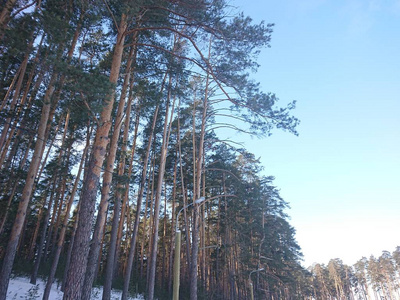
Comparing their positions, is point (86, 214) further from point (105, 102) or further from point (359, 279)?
point (359, 279)

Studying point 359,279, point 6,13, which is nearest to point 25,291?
point 6,13

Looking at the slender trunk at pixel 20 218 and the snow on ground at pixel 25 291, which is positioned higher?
the slender trunk at pixel 20 218

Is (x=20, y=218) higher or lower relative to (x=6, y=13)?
lower

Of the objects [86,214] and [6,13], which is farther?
[6,13]

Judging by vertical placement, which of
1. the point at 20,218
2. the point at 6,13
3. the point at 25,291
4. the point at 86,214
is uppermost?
the point at 6,13

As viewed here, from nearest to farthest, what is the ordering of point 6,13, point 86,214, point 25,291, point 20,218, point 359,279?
point 86,214, point 6,13, point 20,218, point 25,291, point 359,279

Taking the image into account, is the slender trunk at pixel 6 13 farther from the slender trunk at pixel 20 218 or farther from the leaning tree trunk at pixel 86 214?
the leaning tree trunk at pixel 86 214

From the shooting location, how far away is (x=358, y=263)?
73062mm

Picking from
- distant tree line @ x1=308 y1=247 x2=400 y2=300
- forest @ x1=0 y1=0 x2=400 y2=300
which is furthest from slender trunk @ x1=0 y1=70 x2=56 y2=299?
distant tree line @ x1=308 y1=247 x2=400 y2=300

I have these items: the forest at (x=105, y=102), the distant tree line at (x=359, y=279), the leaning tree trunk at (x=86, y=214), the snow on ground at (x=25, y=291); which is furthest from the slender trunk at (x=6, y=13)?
the distant tree line at (x=359, y=279)

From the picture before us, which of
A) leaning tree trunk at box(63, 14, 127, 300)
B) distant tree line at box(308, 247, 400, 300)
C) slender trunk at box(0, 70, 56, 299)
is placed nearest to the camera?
leaning tree trunk at box(63, 14, 127, 300)

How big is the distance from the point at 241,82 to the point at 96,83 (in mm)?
5523

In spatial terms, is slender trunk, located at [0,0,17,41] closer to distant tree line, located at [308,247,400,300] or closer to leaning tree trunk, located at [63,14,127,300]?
leaning tree trunk, located at [63,14,127,300]

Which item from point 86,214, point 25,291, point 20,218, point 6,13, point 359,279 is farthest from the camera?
point 359,279
